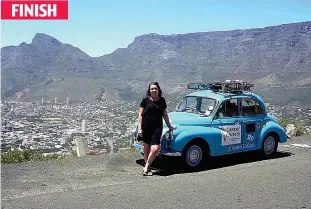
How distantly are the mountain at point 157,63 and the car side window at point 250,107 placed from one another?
18177 mm

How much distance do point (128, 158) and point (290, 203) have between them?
4359 mm

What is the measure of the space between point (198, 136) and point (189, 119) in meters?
0.55

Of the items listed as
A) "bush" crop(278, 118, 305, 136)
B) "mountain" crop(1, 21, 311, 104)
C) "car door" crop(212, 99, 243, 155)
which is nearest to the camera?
"car door" crop(212, 99, 243, 155)

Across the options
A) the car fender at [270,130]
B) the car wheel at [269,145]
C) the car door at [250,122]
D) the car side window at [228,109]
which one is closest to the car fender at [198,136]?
the car side window at [228,109]

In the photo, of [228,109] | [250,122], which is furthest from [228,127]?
[250,122]

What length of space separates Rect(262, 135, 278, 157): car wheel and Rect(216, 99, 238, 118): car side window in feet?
3.91

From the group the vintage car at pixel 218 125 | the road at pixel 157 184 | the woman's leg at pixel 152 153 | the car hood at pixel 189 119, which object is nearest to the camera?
the road at pixel 157 184

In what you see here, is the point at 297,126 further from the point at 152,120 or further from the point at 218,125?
the point at 152,120

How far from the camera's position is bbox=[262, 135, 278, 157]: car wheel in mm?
10086

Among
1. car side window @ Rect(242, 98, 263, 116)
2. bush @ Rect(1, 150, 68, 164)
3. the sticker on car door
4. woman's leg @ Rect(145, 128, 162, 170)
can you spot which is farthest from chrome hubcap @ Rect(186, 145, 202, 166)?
bush @ Rect(1, 150, 68, 164)

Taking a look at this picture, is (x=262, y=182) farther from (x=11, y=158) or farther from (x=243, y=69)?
(x=243, y=69)

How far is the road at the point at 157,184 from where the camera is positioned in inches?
246

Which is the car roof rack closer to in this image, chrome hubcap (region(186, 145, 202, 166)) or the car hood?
the car hood

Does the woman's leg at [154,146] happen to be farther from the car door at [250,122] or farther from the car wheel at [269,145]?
the car wheel at [269,145]
